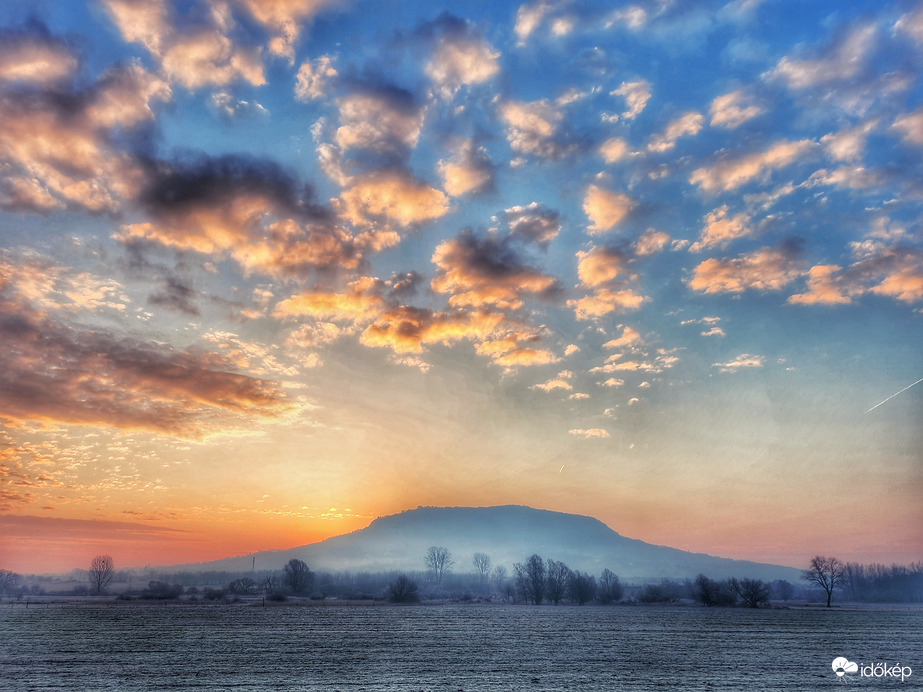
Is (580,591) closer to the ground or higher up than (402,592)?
closer to the ground

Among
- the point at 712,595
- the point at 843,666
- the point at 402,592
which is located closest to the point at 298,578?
the point at 402,592

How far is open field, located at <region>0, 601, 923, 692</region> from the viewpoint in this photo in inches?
1191

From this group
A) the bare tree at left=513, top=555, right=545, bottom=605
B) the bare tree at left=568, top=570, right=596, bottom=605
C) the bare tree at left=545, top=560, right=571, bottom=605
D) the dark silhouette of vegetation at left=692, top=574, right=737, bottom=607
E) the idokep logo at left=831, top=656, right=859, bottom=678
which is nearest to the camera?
the idokep logo at left=831, top=656, right=859, bottom=678

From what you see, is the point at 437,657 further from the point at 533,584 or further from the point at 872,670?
the point at 533,584

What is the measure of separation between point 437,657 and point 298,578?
514 ft

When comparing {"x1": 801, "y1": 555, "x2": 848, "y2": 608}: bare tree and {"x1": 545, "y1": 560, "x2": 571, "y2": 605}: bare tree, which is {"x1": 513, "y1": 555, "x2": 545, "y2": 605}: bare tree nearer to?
{"x1": 545, "y1": 560, "x2": 571, "y2": 605}: bare tree

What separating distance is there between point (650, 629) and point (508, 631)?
1873 cm

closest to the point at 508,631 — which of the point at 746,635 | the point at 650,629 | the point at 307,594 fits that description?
the point at 650,629

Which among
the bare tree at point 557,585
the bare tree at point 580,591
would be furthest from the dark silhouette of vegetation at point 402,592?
the bare tree at point 580,591

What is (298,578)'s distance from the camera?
17688cm

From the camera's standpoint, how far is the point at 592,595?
516ft

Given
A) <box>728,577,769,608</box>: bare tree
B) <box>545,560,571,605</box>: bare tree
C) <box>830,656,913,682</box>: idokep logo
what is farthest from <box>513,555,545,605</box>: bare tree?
<box>830,656,913,682</box>: idokep logo

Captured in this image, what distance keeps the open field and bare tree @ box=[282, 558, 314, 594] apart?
120 metres

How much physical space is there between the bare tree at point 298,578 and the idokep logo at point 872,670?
166 metres
